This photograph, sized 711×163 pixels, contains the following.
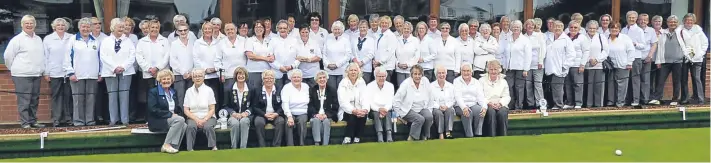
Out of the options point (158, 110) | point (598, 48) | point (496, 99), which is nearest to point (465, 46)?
point (496, 99)

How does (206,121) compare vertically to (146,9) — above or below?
below

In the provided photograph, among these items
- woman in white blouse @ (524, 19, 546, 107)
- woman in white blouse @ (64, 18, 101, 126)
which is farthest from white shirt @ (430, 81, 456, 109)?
woman in white blouse @ (64, 18, 101, 126)

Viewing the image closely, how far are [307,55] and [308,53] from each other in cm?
3

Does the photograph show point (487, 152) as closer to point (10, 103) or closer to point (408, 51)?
point (408, 51)

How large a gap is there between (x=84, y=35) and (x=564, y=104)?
522 cm

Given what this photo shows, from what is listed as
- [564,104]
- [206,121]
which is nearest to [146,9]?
[206,121]

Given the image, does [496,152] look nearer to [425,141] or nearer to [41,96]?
[425,141]

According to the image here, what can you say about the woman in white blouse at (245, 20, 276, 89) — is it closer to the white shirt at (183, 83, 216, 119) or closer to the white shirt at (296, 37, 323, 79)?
the white shirt at (296, 37, 323, 79)

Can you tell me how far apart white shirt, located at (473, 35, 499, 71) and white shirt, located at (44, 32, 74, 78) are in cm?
417

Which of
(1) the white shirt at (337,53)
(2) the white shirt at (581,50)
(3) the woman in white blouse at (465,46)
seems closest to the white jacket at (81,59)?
(1) the white shirt at (337,53)

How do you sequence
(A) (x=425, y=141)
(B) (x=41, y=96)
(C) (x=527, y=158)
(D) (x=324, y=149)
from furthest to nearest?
1. (B) (x=41, y=96)
2. (A) (x=425, y=141)
3. (D) (x=324, y=149)
4. (C) (x=527, y=158)

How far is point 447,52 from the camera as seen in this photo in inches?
334

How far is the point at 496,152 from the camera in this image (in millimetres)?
6742

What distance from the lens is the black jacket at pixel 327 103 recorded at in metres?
7.56
